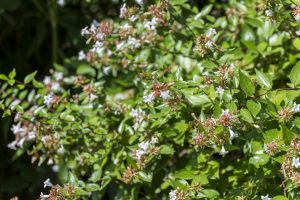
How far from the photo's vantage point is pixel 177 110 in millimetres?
2002

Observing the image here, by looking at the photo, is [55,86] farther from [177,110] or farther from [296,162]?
[296,162]

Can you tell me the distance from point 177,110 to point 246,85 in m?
0.29

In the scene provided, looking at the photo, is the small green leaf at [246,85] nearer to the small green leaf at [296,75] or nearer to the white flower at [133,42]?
the small green leaf at [296,75]

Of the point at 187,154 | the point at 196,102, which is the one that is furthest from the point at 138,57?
the point at 196,102

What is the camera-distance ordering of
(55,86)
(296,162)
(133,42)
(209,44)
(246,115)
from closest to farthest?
→ (296,162), (246,115), (209,44), (133,42), (55,86)

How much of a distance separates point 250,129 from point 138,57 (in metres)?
0.71

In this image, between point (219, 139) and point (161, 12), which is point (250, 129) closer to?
point (219, 139)

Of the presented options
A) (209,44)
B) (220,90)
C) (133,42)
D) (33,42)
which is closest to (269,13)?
(209,44)

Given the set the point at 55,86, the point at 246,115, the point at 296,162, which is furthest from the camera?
the point at 55,86

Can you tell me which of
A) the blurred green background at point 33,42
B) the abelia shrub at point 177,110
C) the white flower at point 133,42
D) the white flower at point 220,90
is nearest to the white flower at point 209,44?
the abelia shrub at point 177,110

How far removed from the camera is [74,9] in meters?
3.67

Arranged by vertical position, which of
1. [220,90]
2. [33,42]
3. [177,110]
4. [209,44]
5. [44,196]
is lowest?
[33,42]

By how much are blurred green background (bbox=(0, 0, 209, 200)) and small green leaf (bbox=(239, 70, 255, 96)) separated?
4.76 feet

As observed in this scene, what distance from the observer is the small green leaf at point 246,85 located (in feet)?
5.93
